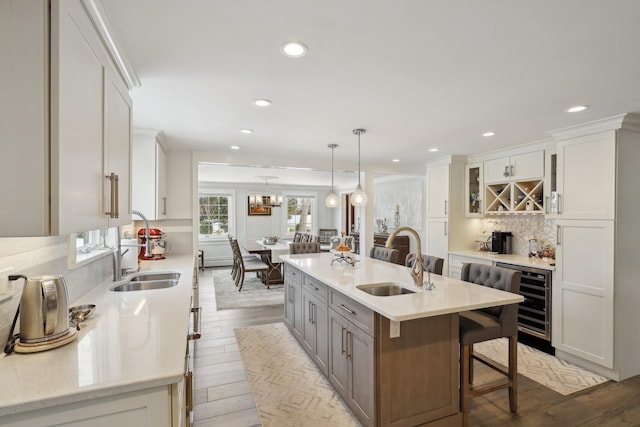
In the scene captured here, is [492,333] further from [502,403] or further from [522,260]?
[522,260]

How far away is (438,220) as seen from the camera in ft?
16.5

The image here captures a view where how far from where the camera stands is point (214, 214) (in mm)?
8812

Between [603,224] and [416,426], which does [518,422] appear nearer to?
[416,426]

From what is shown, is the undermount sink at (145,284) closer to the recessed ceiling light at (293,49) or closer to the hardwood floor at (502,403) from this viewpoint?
the hardwood floor at (502,403)

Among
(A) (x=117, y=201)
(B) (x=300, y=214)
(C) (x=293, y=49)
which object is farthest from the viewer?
(B) (x=300, y=214)

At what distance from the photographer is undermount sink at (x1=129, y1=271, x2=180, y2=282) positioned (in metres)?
2.92

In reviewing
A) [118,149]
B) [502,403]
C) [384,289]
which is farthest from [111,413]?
[502,403]

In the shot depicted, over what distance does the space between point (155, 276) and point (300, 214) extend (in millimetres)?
7067

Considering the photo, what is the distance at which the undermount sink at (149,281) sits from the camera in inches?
104

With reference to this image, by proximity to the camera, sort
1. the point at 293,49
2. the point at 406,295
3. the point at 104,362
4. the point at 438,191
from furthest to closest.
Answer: the point at 438,191
the point at 406,295
the point at 293,49
the point at 104,362

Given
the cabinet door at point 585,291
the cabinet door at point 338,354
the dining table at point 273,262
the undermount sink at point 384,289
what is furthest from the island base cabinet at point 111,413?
the dining table at point 273,262

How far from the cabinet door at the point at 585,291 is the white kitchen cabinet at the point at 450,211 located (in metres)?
1.60

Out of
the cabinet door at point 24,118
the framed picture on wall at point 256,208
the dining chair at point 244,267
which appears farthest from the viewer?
the framed picture on wall at point 256,208

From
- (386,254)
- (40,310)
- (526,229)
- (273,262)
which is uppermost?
(526,229)
